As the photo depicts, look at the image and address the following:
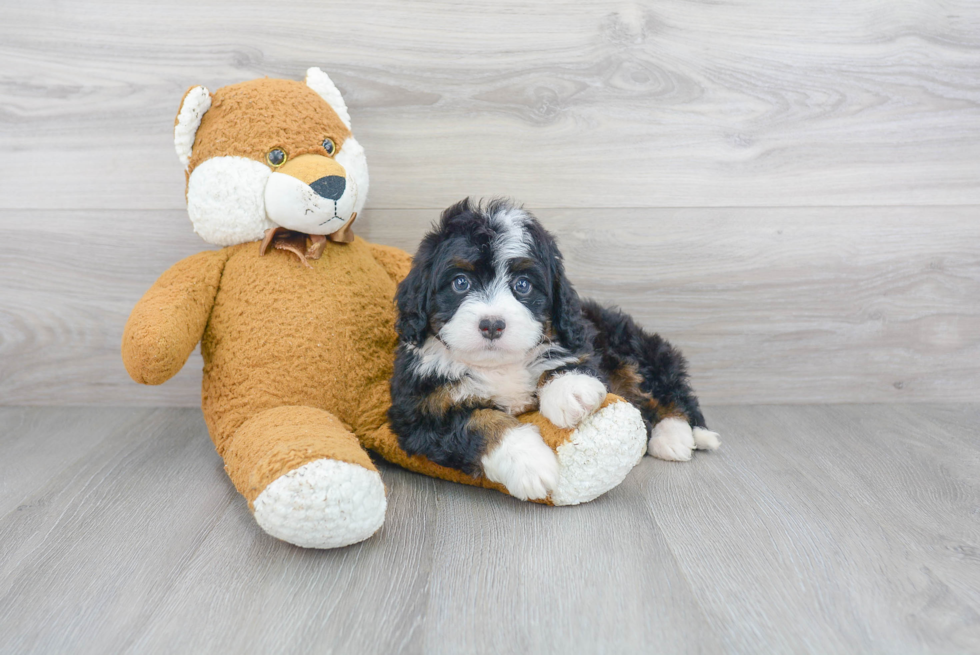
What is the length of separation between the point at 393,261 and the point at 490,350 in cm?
57

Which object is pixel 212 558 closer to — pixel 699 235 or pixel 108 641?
pixel 108 641

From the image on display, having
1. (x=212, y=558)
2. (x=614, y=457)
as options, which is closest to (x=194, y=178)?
(x=212, y=558)

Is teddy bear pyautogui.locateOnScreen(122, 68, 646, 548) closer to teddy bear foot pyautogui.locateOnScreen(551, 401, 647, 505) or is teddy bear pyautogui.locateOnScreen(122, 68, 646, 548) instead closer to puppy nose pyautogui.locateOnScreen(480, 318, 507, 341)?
teddy bear foot pyautogui.locateOnScreen(551, 401, 647, 505)

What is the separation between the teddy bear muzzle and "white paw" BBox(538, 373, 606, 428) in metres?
0.64

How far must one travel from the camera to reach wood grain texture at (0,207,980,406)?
1981mm

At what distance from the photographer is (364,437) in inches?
62.0

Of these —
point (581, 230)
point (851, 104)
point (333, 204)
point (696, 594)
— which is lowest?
point (696, 594)

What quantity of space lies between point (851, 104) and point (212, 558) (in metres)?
2.02

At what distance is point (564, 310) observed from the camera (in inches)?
55.3

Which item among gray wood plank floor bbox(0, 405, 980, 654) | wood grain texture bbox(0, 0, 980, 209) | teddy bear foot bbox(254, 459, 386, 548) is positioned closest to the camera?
gray wood plank floor bbox(0, 405, 980, 654)


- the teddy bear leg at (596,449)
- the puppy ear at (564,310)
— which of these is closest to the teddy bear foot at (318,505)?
the teddy bear leg at (596,449)

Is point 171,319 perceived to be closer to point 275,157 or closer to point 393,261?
point 275,157

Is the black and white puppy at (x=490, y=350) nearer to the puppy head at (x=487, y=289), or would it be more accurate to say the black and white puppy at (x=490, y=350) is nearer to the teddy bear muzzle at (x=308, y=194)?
the puppy head at (x=487, y=289)

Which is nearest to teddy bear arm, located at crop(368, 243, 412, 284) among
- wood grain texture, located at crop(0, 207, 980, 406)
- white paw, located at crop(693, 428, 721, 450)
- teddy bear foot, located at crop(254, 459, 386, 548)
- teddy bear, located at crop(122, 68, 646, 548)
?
teddy bear, located at crop(122, 68, 646, 548)
